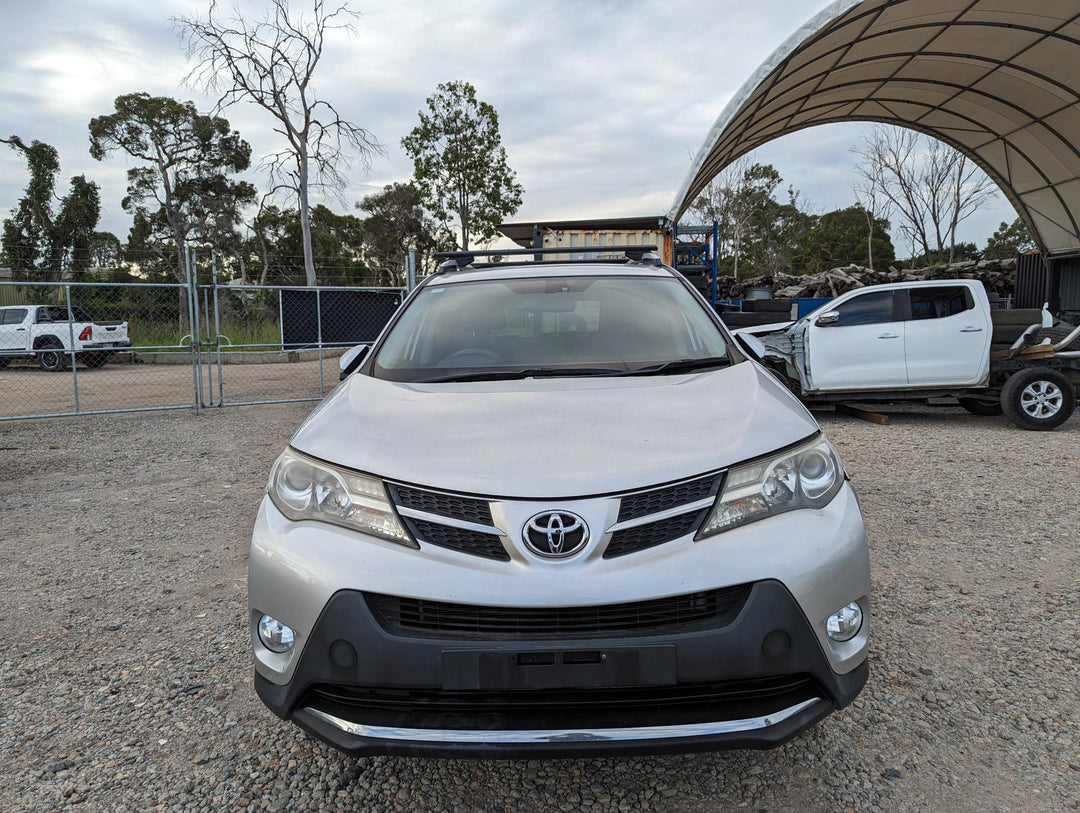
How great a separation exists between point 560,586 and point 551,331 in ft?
4.88

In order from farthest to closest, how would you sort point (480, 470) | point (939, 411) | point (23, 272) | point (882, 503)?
point (23, 272), point (939, 411), point (882, 503), point (480, 470)

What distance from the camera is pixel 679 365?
8.73ft

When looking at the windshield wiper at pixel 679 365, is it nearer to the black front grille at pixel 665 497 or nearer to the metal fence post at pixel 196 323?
the black front grille at pixel 665 497

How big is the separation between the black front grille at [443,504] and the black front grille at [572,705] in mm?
425

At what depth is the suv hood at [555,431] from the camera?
1853 mm

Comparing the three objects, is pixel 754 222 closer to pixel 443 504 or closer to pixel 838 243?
pixel 838 243

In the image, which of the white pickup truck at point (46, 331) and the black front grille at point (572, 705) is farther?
the white pickup truck at point (46, 331)

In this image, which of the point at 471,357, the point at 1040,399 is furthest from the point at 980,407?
the point at 471,357

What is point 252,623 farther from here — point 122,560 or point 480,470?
point 122,560

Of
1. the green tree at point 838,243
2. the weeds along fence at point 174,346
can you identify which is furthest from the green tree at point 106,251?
the green tree at point 838,243

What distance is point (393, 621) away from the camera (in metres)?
1.76

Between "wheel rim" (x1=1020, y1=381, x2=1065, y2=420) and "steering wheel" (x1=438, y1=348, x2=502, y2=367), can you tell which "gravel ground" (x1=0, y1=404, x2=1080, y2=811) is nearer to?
"steering wheel" (x1=438, y1=348, x2=502, y2=367)

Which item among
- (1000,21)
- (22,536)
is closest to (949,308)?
(1000,21)

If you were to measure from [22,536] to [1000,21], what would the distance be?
15.0 metres
